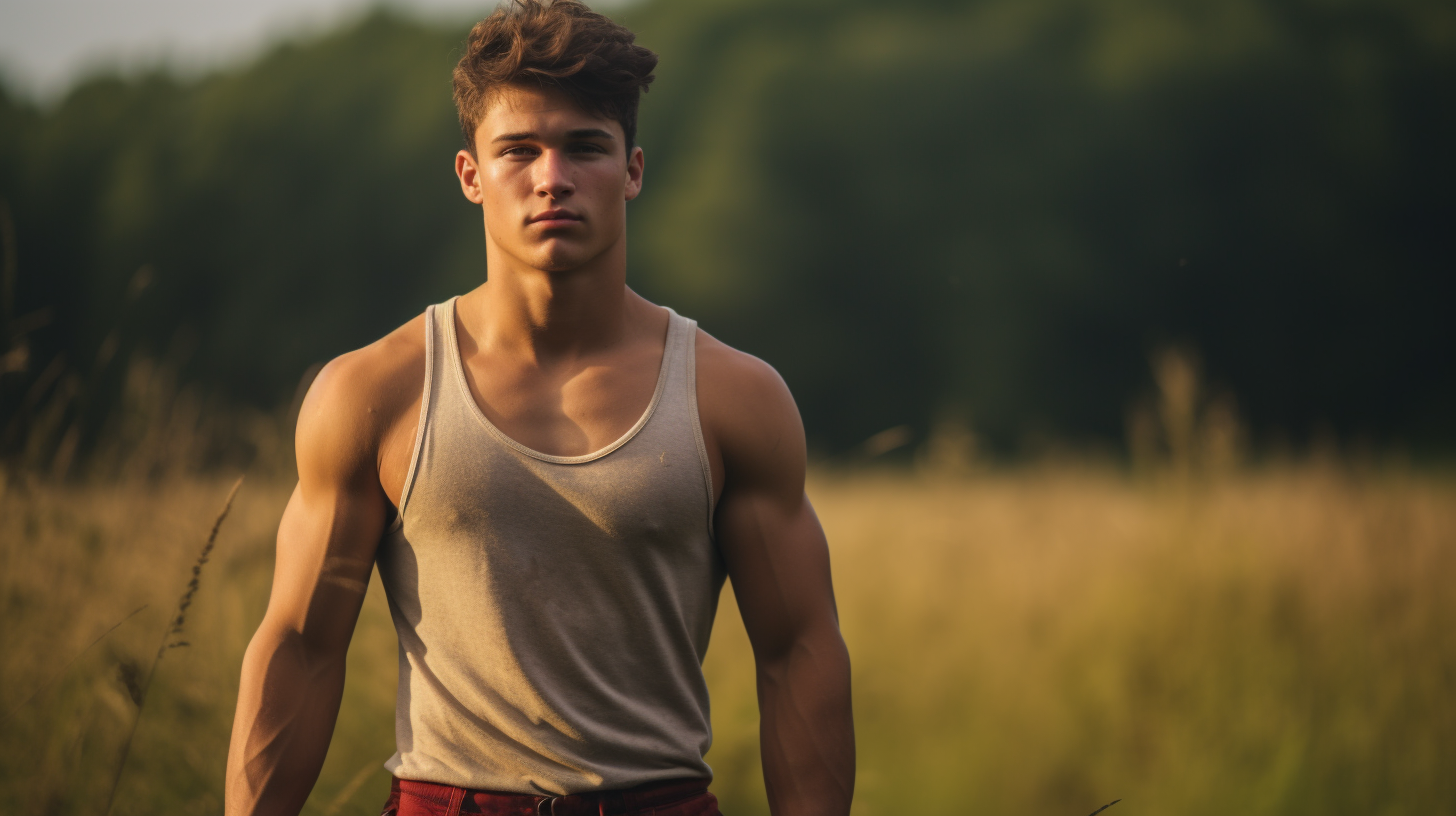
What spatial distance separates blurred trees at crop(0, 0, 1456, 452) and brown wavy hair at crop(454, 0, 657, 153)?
19.8 meters

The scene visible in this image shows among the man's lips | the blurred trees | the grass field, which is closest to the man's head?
the man's lips

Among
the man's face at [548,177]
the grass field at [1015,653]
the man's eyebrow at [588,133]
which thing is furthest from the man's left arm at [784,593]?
the grass field at [1015,653]

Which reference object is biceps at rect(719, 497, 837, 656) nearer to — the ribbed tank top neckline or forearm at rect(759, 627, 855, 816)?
forearm at rect(759, 627, 855, 816)

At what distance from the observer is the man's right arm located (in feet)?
6.96

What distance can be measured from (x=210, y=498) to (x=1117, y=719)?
3972 mm

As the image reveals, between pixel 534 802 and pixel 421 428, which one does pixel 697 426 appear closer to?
pixel 421 428

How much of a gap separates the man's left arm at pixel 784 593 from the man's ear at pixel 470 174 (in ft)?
2.05

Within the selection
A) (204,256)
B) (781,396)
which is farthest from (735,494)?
(204,256)

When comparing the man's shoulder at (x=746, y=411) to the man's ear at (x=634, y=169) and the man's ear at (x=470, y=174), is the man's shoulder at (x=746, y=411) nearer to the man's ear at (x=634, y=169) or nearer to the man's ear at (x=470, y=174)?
the man's ear at (x=634, y=169)

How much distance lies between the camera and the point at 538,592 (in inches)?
83.4

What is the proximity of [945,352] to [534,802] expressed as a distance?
29.3 metres

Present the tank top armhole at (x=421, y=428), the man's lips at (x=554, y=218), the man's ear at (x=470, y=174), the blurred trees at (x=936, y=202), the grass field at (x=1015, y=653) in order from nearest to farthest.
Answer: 1. the tank top armhole at (x=421, y=428)
2. the man's lips at (x=554, y=218)
3. the man's ear at (x=470, y=174)
4. the grass field at (x=1015, y=653)
5. the blurred trees at (x=936, y=202)

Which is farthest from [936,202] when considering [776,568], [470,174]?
[776,568]

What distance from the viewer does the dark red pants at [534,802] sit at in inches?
82.2
